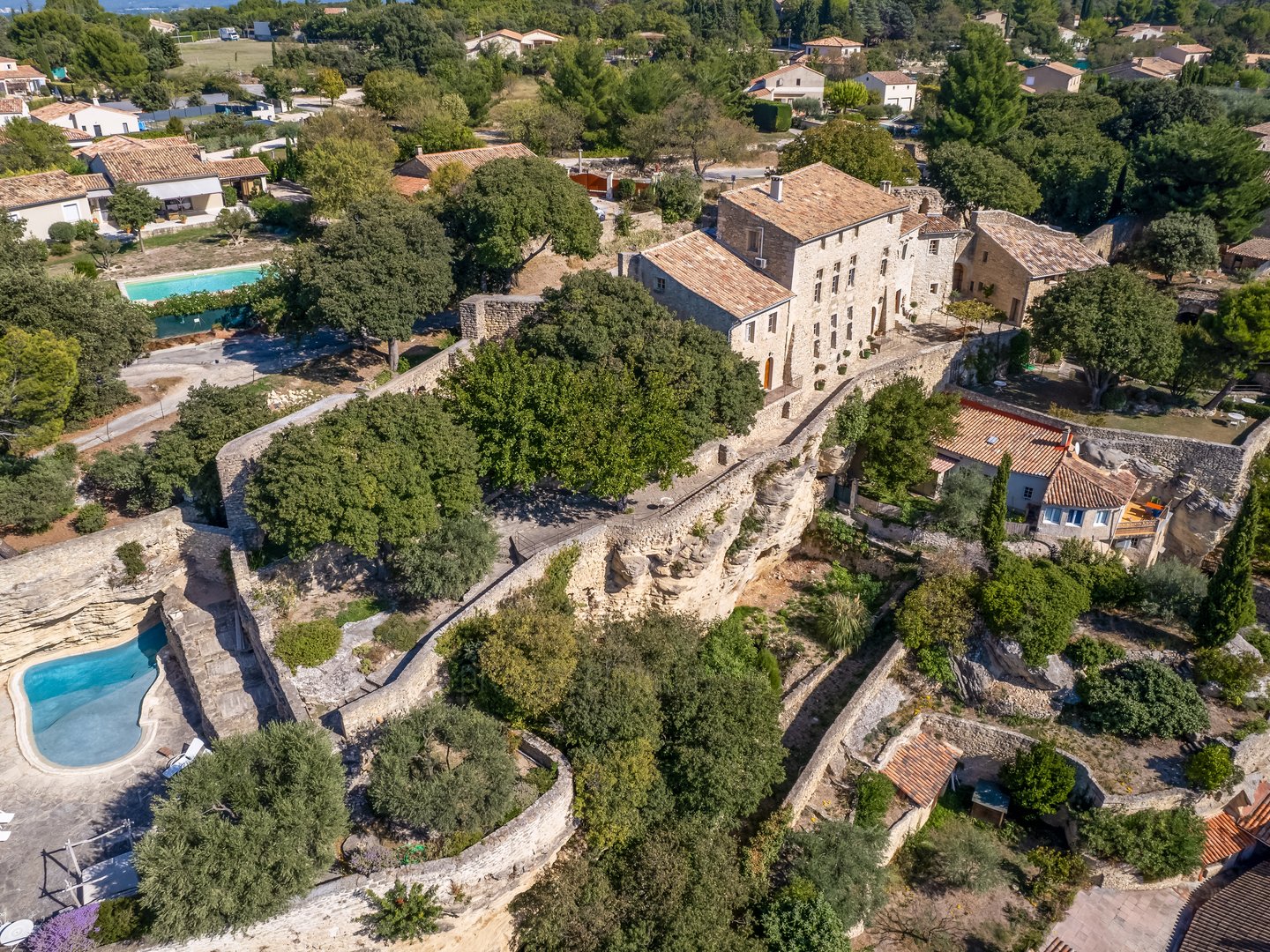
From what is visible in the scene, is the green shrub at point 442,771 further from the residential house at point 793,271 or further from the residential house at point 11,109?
the residential house at point 11,109

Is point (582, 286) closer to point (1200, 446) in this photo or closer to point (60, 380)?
point (60, 380)

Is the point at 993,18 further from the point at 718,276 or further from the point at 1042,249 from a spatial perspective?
the point at 718,276

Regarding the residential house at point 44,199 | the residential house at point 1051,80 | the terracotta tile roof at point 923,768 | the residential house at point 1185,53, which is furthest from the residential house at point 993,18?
the terracotta tile roof at point 923,768

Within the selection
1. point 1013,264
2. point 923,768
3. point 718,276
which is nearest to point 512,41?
point 1013,264

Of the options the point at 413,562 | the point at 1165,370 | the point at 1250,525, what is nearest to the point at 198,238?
the point at 413,562

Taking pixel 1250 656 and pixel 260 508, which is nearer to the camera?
pixel 260 508
